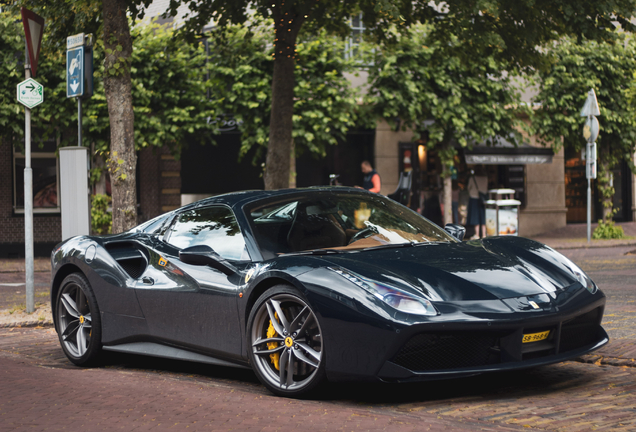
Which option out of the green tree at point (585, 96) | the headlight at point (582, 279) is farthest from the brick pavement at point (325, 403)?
the green tree at point (585, 96)

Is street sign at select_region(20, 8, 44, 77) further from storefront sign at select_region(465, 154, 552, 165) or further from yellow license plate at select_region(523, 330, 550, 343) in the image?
storefront sign at select_region(465, 154, 552, 165)

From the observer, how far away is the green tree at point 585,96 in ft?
72.6

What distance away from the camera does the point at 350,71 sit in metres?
20.1

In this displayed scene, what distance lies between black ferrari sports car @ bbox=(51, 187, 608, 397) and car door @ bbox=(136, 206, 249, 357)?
0.4 inches

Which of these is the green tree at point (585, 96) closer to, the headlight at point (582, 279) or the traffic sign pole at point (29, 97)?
the traffic sign pole at point (29, 97)

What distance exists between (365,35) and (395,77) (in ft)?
19.7

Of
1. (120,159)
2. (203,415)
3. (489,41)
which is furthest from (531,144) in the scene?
(203,415)

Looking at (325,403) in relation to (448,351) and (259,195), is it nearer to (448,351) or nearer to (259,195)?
(448,351)

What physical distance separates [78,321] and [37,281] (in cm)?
768

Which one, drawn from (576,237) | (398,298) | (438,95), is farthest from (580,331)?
(576,237)

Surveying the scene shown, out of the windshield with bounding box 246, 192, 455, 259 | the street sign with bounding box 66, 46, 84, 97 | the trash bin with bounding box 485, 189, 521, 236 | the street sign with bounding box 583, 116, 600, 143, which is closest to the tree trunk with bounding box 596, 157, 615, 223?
the trash bin with bounding box 485, 189, 521, 236

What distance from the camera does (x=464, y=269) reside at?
14.5ft

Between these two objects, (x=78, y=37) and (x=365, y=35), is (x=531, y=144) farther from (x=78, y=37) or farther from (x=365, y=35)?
(x=78, y=37)

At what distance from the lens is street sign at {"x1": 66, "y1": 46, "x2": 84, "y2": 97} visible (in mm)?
9336
